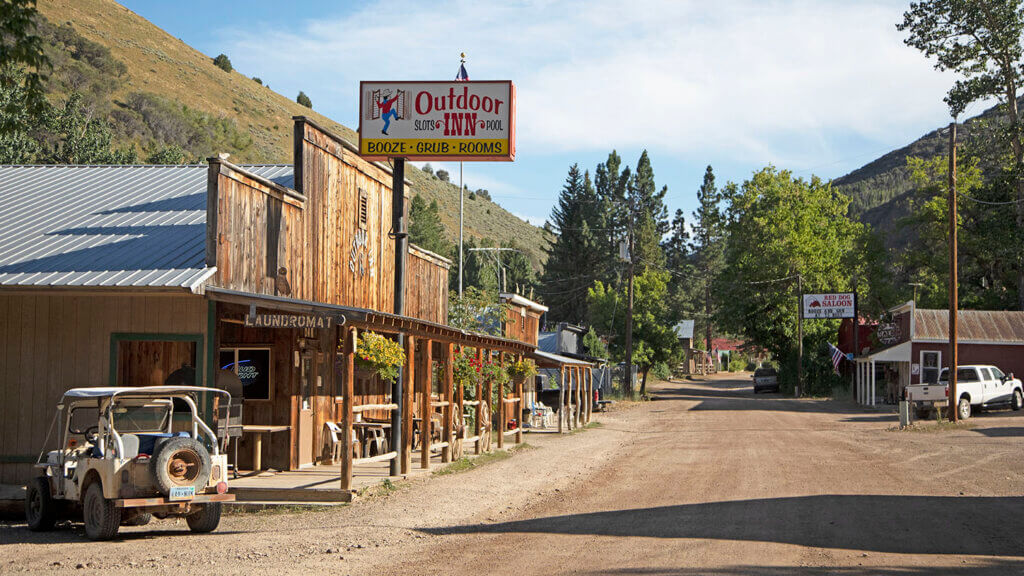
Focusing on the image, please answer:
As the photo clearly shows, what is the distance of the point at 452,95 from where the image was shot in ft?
60.5

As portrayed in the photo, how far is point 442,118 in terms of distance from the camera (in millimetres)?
18391

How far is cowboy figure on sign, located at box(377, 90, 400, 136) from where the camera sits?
18453mm

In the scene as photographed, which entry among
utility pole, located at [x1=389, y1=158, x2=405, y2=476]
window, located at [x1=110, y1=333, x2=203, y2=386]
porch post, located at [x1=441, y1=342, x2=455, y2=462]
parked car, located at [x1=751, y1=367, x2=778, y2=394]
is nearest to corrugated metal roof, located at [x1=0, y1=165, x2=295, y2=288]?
window, located at [x1=110, y1=333, x2=203, y2=386]

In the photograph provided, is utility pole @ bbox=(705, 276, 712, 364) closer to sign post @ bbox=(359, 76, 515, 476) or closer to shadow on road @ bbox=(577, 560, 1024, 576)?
sign post @ bbox=(359, 76, 515, 476)

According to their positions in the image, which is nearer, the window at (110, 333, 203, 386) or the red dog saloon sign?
the window at (110, 333, 203, 386)

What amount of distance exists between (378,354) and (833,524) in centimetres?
741

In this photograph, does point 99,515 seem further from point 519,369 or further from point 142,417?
point 519,369

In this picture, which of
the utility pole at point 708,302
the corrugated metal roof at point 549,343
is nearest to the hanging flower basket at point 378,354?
the corrugated metal roof at point 549,343

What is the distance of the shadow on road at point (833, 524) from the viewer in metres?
10.1

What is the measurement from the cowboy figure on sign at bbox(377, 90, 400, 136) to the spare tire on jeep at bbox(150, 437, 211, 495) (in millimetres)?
9552

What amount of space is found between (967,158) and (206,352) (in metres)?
47.6

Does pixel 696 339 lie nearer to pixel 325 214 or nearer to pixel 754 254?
pixel 754 254

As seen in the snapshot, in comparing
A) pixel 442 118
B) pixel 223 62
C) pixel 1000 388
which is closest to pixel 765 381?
pixel 1000 388

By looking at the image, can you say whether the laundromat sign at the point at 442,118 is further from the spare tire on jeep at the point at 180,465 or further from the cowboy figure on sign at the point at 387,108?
the spare tire on jeep at the point at 180,465
